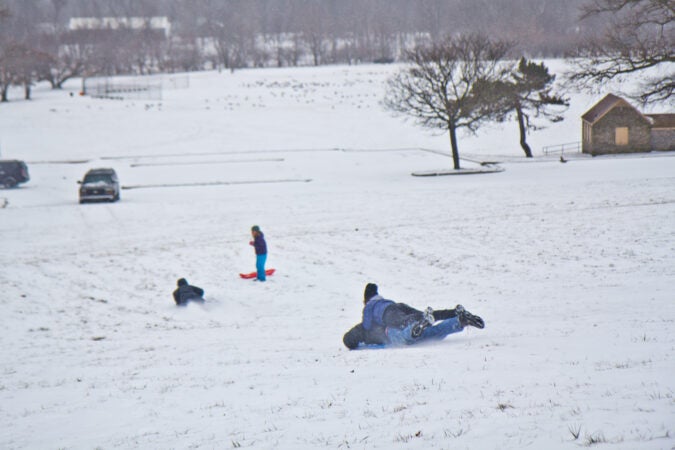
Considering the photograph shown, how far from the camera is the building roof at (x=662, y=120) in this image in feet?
177

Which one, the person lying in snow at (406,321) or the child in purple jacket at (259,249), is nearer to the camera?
the person lying in snow at (406,321)

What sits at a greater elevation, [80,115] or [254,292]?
[80,115]

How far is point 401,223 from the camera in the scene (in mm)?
25625

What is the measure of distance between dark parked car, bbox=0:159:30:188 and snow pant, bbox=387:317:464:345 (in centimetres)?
3439

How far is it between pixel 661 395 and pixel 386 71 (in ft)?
347

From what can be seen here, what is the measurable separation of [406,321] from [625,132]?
4807 centimetres

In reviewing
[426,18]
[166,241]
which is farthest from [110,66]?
[166,241]

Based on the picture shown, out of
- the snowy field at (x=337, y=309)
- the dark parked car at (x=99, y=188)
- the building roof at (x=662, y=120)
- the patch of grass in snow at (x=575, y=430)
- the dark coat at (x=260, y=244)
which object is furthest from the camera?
the building roof at (x=662, y=120)

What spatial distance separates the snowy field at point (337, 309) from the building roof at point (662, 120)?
10.4m

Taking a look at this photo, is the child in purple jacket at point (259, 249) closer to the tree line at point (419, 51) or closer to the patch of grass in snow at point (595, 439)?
the patch of grass in snow at point (595, 439)

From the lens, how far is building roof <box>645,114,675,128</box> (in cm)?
5384

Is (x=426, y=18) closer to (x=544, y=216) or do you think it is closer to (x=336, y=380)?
(x=544, y=216)

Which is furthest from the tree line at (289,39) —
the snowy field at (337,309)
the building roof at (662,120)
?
the snowy field at (337,309)

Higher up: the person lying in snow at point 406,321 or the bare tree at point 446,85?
the bare tree at point 446,85
